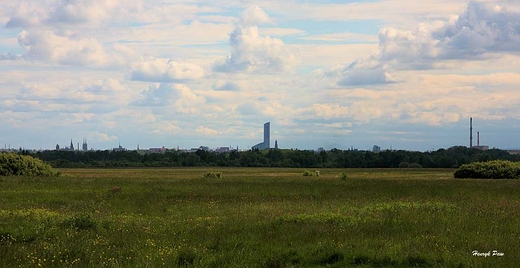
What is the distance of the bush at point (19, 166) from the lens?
58406 mm

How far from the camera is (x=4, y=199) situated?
32781mm

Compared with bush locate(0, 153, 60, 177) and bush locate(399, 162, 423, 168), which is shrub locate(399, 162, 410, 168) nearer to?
bush locate(399, 162, 423, 168)

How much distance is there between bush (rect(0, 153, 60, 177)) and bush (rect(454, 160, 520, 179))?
4529 centimetres

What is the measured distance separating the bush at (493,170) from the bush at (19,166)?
149 feet

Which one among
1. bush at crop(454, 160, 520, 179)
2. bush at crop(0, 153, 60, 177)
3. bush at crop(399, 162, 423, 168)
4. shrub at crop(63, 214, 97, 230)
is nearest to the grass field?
shrub at crop(63, 214, 97, 230)

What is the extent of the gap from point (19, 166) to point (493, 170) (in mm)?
48977

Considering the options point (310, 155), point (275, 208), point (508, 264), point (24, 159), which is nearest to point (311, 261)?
point (508, 264)

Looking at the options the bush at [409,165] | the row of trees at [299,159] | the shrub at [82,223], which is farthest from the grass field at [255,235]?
the row of trees at [299,159]

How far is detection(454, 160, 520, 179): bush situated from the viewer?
6322cm

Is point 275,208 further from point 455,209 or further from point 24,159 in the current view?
point 24,159

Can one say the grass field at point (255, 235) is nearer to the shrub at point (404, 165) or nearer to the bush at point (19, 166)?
the bush at point (19, 166)

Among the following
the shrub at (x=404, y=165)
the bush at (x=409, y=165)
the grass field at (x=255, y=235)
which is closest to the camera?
the grass field at (x=255, y=235)

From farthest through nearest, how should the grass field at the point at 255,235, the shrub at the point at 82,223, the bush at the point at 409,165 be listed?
the bush at the point at 409,165 < the shrub at the point at 82,223 < the grass field at the point at 255,235

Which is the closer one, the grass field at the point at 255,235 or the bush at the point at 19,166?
the grass field at the point at 255,235
